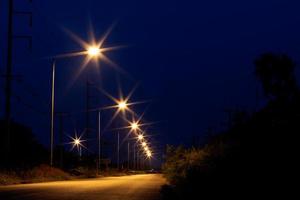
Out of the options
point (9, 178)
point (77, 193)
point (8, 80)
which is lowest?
point (77, 193)

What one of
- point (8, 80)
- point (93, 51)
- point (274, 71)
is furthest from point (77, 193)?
point (274, 71)

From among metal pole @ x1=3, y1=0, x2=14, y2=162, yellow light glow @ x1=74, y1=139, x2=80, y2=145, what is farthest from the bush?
yellow light glow @ x1=74, y1=139, x2=80, y2=145

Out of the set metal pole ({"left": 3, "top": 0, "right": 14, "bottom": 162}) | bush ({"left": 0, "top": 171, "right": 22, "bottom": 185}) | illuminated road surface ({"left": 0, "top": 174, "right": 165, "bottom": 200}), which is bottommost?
illuminated road surface ({"left": 0, "top": 174, "right": 165, "bottom": 200})

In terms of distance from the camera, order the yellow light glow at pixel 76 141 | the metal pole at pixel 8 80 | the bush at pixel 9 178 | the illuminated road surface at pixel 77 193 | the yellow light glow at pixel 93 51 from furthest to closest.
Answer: the yellow light glow at pixel 76 141
the metal pole at pixel 8 80
the yellow light glow at pixel 93 51
the bush at pixel 9 178
the illuminated road surface at pixel 77 193

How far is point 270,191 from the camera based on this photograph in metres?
12.8

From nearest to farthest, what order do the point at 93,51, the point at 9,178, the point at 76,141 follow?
the point at 93,51
the point at 9,178
the point at 76,141

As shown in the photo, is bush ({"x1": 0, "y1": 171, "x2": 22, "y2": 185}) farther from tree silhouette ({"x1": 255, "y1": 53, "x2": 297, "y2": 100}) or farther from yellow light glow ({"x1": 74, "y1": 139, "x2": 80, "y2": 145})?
yellow light glow ({"x1": 74, "y1": 139, "x2": 80, "y2": 145})

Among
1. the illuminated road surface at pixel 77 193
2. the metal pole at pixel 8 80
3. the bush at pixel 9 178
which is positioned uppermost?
the metal pole at pixel 8 80

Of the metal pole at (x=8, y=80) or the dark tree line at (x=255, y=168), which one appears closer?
the dark tree line at (x=255, y=168)

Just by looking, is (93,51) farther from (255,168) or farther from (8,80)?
(255,168)

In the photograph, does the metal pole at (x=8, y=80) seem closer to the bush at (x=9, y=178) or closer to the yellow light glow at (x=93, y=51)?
the bush at (x=9, y=178)

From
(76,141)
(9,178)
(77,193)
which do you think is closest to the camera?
(77,193)

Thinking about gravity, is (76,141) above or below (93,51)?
below

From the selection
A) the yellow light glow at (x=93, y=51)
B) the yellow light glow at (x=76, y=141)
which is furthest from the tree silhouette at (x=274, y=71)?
the yellow light glow at (x=76, y=141)
